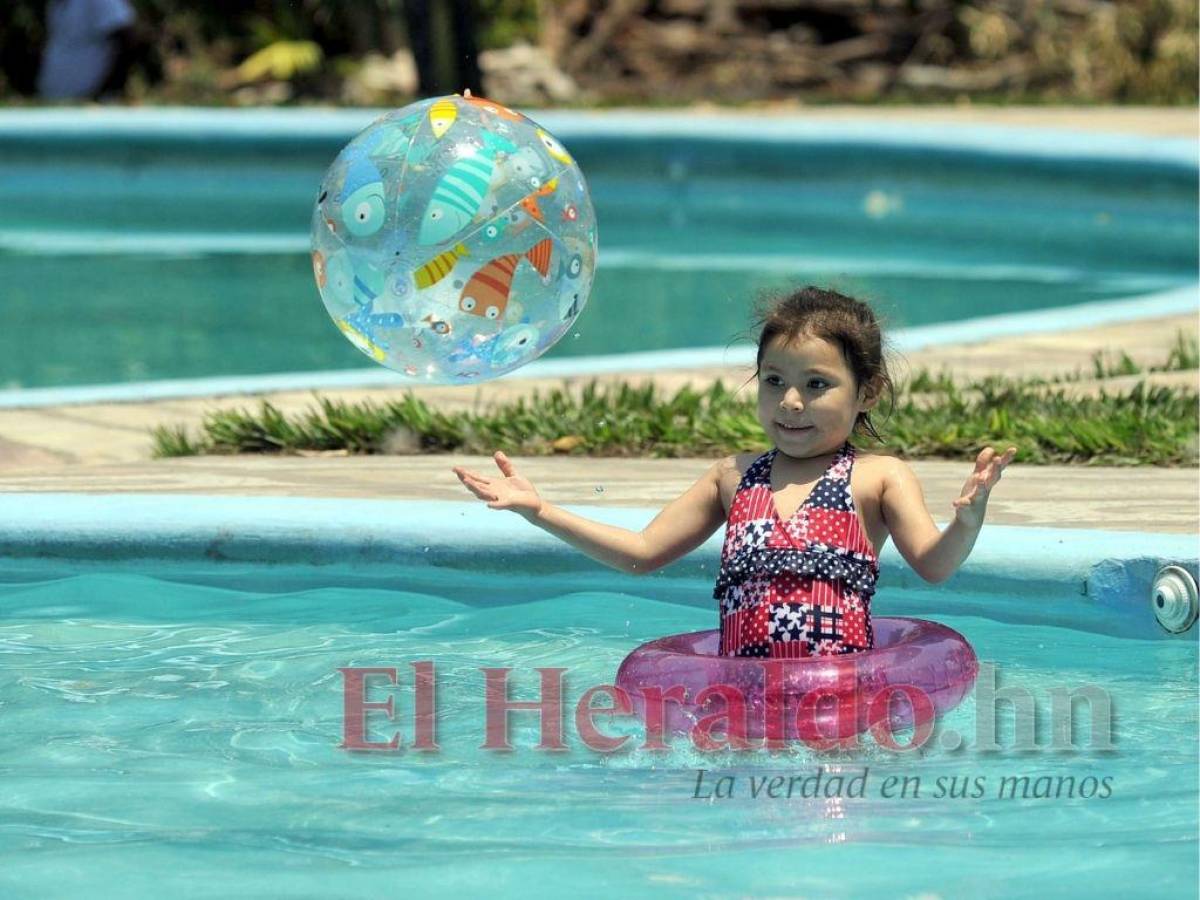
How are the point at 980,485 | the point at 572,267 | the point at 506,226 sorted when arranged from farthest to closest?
the point at 572,267, the point at 506,226, the point at 980,485

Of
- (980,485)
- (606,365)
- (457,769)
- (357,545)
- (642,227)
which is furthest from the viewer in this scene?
(642,227)

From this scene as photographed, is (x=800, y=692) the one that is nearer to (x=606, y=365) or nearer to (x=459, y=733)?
(x=459, y=733)

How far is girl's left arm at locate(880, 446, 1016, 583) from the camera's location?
3.51m

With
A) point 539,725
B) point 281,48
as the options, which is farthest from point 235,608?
point 281,48

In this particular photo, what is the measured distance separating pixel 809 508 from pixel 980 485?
43 cm

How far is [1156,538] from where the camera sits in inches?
168

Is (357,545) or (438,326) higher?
(438,326)

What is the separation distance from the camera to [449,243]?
161 inches

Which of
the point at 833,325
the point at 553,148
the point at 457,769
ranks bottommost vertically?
the point at 457,769

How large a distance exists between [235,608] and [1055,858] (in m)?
2.06

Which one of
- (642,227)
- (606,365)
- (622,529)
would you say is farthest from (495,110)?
(642,227)

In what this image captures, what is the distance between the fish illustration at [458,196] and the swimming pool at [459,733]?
2.40 feet

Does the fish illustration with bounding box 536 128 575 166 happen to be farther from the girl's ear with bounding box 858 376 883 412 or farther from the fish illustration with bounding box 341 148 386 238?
the girl's ear with bounding box 858 376 883 412

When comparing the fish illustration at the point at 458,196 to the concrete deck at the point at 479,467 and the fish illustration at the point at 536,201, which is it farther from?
the concrete deck at the point at 479,467
